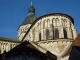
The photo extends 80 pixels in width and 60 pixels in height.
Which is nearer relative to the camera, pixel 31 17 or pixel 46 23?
pixel 46 23

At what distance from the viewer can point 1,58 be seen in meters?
20.3

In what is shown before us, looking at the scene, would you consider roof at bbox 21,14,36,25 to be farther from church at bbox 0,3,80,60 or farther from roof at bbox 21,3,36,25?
church at bbox 0,3,80,60

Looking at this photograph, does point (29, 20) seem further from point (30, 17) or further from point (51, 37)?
point (51, 37)

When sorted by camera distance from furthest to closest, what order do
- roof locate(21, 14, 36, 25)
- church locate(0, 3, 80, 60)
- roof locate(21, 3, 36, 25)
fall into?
roof locate(21, 3, 36, 25) → roof locate(21, 14, 36, 25) → church locate(0, 3, 80, 60)

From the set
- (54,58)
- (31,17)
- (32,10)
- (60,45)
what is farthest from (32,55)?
(32,10)

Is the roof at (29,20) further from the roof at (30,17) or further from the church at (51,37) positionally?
the church at (51,37)

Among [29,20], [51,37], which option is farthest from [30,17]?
[51,37]

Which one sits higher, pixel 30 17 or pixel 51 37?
pixel 30 17

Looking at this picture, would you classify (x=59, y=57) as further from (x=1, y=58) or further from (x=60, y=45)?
(x=1, y=58)

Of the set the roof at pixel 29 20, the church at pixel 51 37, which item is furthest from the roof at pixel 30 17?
the church at pixel 51 37

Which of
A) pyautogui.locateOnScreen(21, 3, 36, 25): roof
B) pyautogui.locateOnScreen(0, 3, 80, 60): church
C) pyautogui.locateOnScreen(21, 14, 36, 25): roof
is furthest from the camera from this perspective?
pyautogui.locateOnScreen(21, 3, 36, 25): roof

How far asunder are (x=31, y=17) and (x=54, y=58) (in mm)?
27139

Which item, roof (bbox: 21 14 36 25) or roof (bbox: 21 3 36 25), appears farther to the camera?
roof (bbox: 21 3 36 25)

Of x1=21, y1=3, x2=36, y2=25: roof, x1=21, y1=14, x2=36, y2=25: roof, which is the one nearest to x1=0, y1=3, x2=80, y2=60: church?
x1=21, y1=14, x2=36, y2=25: roof
